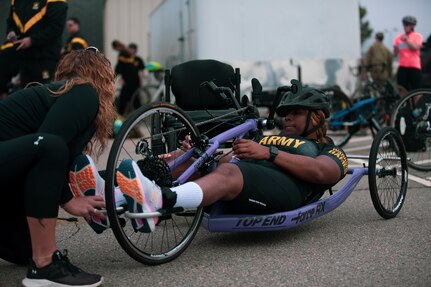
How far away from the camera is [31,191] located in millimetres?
2750

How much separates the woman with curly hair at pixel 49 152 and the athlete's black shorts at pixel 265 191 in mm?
796

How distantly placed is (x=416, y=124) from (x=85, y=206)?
13.2ft

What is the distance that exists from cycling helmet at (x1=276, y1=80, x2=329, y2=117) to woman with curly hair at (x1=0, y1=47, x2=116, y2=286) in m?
1.21

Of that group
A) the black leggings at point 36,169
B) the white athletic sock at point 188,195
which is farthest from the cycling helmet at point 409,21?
the black leggings at point 36,169

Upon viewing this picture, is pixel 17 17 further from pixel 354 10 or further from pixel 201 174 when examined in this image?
pixel 354 10

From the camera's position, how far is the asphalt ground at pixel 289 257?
9.80 feet

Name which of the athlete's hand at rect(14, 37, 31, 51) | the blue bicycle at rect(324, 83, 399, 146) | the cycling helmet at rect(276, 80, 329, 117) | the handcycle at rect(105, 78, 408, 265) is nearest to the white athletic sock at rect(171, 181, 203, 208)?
the handcycle at rect(105, 78, 408, 265)

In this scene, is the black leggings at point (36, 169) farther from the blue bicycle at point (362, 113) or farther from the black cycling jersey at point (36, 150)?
the blue bicycle at point (362, 113)

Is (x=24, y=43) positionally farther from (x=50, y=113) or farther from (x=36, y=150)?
(x=36, y=150)

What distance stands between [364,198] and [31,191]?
3.02 metres

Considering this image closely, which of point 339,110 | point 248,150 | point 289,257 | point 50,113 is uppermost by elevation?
point 50,113

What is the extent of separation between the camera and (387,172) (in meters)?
4.25

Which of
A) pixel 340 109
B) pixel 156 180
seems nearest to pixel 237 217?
pixel 156 180

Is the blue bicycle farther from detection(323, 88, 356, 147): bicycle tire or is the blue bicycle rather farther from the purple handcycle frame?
the purple handcycle frame
